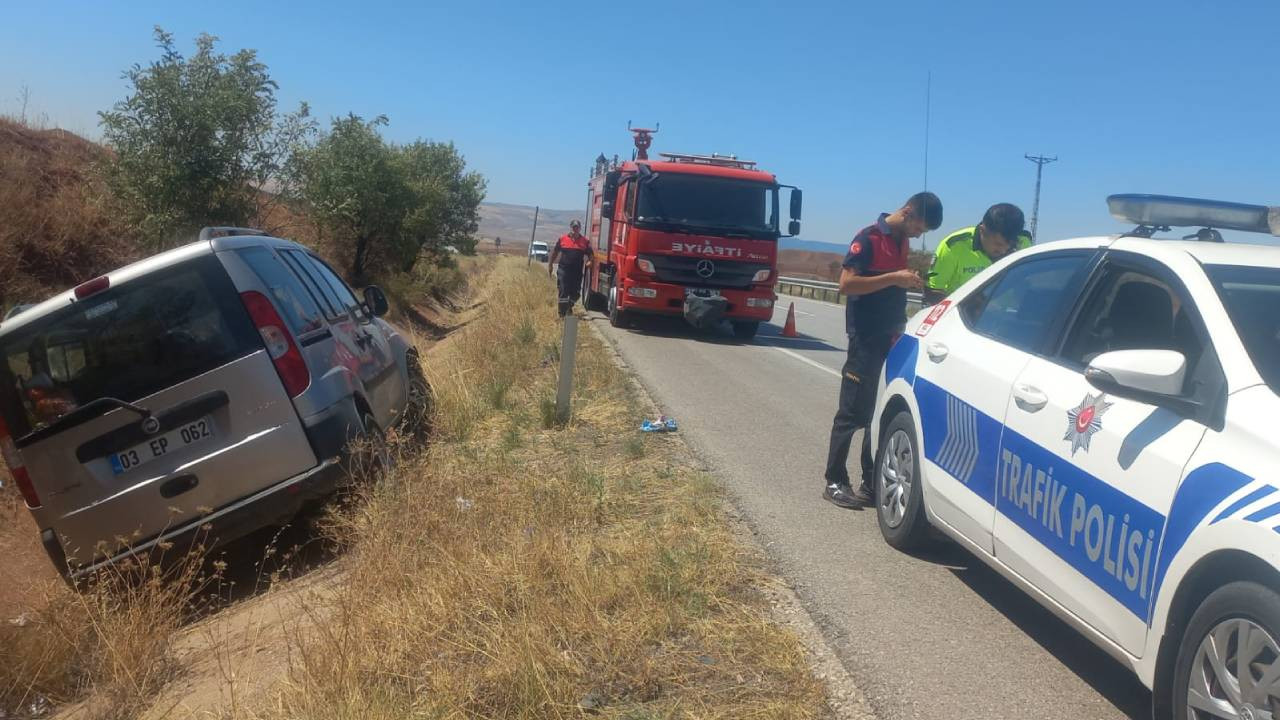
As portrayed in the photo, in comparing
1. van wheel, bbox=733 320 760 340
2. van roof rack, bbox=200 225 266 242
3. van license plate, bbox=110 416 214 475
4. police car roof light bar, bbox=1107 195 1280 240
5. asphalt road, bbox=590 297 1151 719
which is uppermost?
police car roof light bar, bbox=1107 195 1280 240

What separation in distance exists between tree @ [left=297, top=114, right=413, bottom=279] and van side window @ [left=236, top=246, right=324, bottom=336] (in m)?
21.5

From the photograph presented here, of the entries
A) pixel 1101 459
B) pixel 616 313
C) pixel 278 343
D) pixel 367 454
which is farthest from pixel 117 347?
pixel 616 313

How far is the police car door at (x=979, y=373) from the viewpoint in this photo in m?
4.37

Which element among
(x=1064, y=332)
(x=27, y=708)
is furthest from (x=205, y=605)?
(x=1064, y=332)

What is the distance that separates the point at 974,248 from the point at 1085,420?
11.1ft

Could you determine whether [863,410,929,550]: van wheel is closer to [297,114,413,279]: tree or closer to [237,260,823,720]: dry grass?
[237,260,823,720]: dry grass

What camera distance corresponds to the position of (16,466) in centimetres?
546

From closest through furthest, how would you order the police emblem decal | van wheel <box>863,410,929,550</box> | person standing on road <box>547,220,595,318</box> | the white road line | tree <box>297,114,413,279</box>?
the police emblem decal, van wheel <box>863,410,929,550</box>, the white road line, person standing on road <box>547,220,595,318</box>, tree <box>297,114,413,279</box>

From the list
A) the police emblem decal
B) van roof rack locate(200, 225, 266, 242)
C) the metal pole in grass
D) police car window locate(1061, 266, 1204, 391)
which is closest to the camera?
the police emblem decal

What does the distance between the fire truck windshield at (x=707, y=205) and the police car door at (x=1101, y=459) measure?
38.6ft

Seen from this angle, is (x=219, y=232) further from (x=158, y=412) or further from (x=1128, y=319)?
(x=1128, y=319)

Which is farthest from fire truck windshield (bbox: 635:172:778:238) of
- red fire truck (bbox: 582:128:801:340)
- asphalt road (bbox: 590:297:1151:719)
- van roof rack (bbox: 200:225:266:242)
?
van roof rack (bbox: 200:225:266:242)

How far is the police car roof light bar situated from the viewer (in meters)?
4.18

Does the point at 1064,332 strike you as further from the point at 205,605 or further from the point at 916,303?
the point at 916,303
